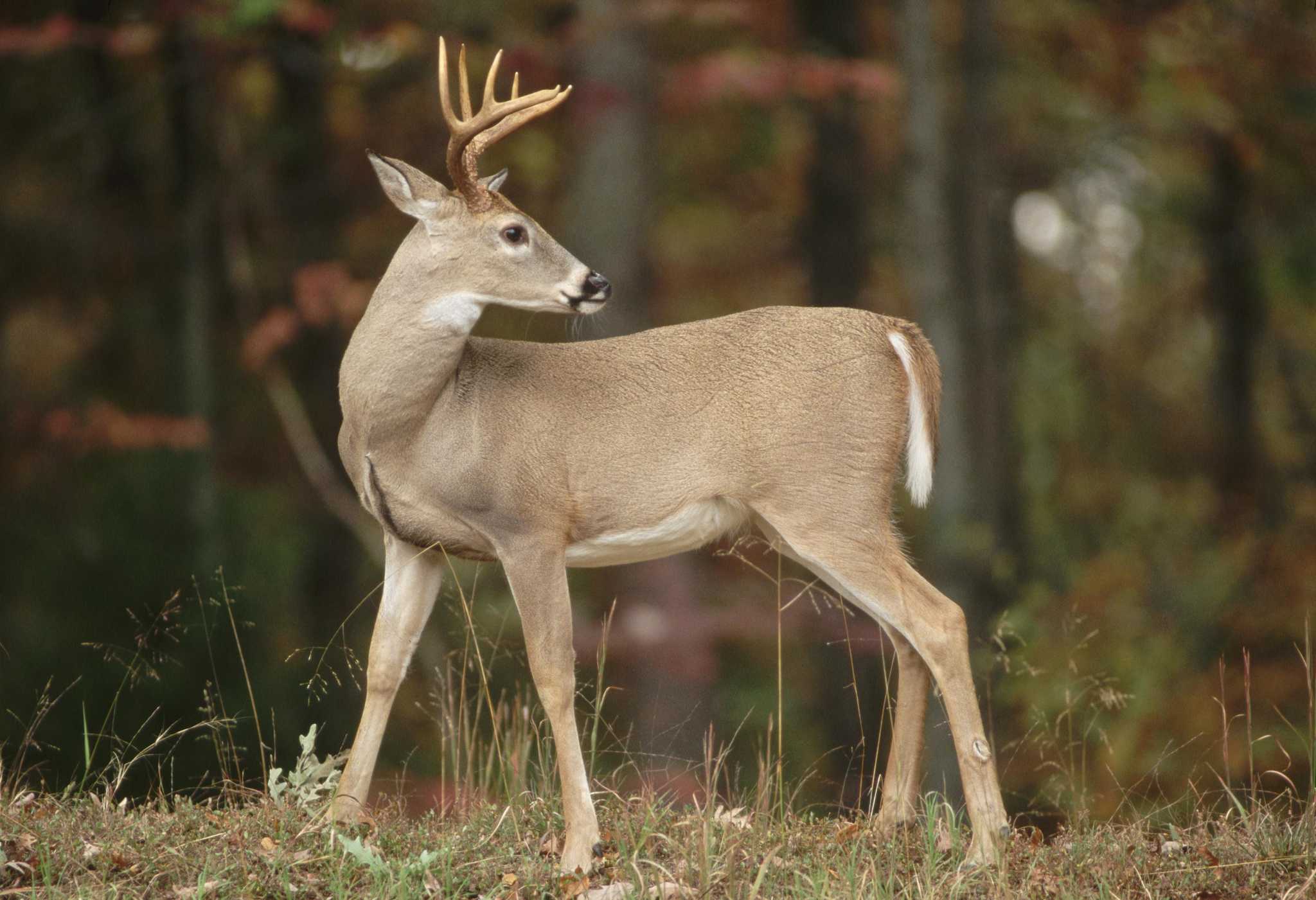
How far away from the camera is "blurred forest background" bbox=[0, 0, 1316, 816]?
9.33 meters

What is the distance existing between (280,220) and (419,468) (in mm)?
7974

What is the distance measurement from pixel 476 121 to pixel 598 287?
609 mm

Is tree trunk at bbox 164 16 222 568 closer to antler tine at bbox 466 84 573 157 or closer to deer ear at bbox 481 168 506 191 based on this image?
deer ear at bbox 481 168 506 191

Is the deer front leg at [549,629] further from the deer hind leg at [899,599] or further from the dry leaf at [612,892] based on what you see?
the deer hind leg at [899,599]

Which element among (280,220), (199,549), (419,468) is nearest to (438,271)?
(419,468)

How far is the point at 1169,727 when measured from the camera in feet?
34.3

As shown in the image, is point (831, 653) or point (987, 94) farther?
point (831, 653)

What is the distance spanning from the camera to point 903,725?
5055 mm

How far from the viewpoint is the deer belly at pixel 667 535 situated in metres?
4.83

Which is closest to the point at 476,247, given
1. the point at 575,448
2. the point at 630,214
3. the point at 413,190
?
the point at 413,190

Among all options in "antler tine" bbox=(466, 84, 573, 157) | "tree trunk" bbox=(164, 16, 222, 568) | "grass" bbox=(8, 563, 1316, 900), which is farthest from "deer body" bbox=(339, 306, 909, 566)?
"tree trunk" bbox=(164, 16, 222, 568)

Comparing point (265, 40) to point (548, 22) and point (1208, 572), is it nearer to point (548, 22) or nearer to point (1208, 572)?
point (548, 22)

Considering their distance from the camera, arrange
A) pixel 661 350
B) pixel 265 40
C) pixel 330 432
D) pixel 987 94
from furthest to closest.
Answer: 1. pixel 330 432
2. pixel 265 40
3. pixel 987 94
4. pixel 661 350

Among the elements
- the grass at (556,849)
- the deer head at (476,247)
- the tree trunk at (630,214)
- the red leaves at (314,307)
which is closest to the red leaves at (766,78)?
the tree trunk at (630,214)
